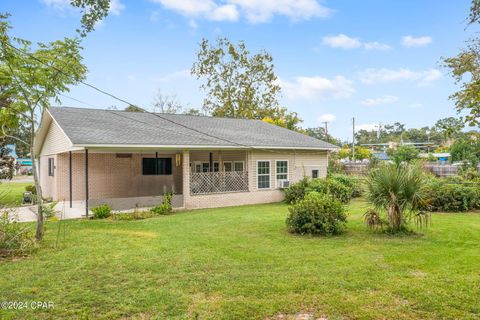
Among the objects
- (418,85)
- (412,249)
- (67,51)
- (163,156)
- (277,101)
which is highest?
(277,101)

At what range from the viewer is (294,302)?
4516mm

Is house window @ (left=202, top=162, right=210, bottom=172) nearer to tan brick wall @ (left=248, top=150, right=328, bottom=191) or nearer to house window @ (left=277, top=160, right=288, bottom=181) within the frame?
tan brick wall @ (left=248, top=150, right=328, bottom=191)

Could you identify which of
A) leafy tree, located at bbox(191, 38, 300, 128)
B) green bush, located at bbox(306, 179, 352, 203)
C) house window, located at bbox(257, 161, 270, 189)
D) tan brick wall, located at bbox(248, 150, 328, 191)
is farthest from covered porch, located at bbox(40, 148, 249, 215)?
leafy tree, located at bbox(191, 38, 300, 128)

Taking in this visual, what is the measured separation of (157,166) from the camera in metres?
18.4

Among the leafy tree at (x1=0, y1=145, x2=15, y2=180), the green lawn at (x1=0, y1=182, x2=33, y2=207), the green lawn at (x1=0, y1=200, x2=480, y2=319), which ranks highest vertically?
the leafy tree at (x1=0, y1=145, x2=15, y2=180)

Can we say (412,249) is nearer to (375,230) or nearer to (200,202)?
(375,230)

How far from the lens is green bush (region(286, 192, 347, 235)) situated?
29.2 feet

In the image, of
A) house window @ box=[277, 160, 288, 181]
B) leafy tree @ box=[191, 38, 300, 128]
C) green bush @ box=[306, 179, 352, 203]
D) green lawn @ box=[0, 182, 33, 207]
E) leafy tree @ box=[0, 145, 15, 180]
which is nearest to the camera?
green lawn @ box=[0, 182, 33, 207]

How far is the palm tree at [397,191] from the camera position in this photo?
27.8 feet

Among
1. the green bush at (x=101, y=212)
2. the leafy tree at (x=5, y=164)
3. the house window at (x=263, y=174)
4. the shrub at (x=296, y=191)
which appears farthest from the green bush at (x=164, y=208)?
the leafy tree at (x=5, y=164)

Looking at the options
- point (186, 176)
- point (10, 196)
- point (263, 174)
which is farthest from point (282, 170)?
point (10, 196)

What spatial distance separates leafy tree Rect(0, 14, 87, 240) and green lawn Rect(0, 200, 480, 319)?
2.72 metres

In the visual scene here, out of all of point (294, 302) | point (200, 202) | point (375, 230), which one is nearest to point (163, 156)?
point (200, 202)

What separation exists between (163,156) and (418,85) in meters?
13.8
